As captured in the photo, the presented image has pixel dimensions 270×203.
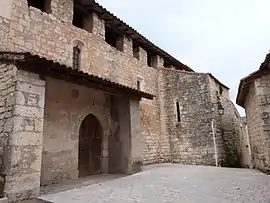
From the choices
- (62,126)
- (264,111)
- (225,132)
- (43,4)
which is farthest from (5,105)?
(225,132)

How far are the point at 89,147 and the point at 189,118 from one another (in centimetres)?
565

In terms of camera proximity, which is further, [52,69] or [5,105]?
[52,69]

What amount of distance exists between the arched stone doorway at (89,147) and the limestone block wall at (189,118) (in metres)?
5.09

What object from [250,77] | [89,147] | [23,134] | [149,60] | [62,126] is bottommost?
[89,147]

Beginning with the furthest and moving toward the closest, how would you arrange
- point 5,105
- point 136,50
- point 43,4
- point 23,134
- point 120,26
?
point 136,50 → point 120,26 → point 43,4 → point 5,105 → point 23,134

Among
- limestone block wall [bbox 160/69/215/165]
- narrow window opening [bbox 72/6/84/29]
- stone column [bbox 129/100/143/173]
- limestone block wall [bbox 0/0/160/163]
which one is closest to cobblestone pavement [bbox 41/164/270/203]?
stone column [bbox 129/100/143/173]

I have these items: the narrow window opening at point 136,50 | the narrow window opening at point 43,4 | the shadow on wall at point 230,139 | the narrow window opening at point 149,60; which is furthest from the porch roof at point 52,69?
the shadow on wall at point 230,139

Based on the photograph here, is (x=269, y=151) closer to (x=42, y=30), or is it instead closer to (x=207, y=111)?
(x=207, y=111)

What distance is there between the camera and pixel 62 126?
650 centimetres

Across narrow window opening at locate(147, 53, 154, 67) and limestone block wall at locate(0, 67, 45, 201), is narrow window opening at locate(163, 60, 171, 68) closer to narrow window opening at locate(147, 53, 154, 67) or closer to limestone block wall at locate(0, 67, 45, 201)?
narrow window opening at locate(147, 53, 154, 67)

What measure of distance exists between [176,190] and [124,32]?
26.1ft

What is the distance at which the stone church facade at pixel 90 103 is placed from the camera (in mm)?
4379

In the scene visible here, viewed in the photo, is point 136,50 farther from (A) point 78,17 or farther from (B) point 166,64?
(A) point 78,17

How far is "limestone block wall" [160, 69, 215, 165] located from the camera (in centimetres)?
1078
